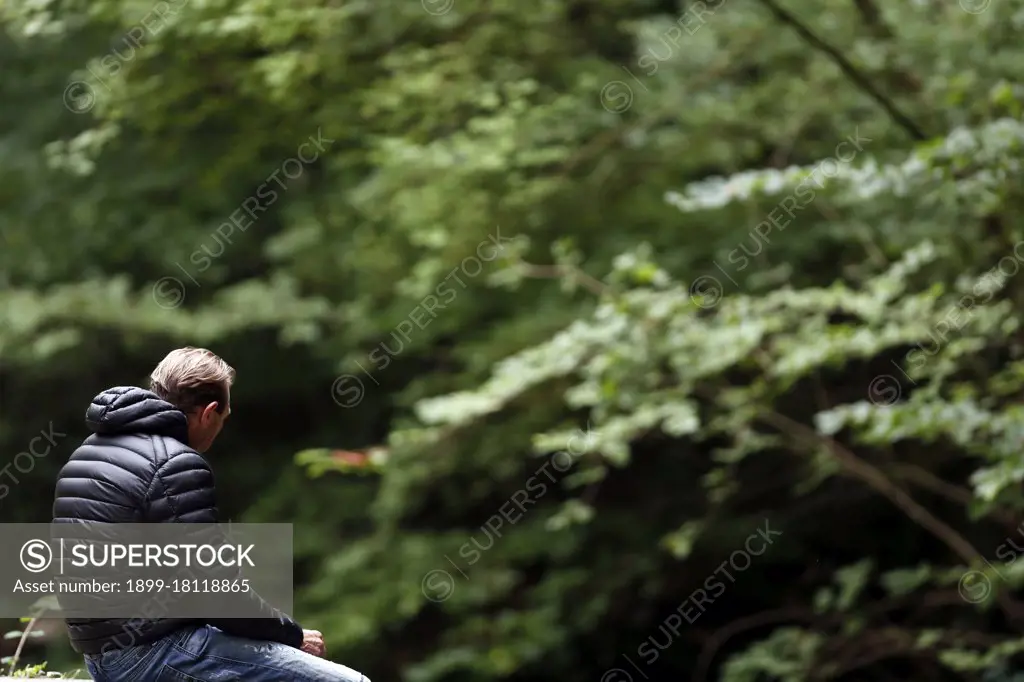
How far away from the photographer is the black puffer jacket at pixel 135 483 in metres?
2.13

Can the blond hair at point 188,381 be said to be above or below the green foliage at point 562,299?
A: above

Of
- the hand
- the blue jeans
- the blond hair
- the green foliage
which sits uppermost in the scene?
the blond hair

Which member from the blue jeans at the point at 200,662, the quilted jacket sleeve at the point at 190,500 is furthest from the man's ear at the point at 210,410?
the blue jeans at the point at 200,662

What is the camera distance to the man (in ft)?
7.02

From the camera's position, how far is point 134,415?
2.22 m

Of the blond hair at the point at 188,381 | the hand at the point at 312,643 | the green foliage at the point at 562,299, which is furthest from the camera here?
the green foliage at the point at 562,299

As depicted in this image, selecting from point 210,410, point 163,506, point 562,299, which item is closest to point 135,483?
point 163,506

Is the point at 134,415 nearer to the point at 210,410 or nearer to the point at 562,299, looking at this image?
the point at 210,410

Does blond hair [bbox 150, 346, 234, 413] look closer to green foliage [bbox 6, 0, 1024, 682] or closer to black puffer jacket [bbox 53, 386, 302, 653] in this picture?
black puffer jacket [bbox 53, 386, 302, 653]

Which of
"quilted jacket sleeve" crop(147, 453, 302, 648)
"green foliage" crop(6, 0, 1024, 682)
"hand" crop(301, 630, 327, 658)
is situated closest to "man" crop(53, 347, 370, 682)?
"quilted jacket sleeve" crop(147, 453, 302, 648)

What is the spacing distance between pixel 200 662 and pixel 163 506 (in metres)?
0.32

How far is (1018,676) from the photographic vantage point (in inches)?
222

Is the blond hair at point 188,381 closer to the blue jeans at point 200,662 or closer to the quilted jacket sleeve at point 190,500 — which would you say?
the quilted jacket sleeve at point 190,500

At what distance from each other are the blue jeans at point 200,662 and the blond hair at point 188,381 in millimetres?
437
